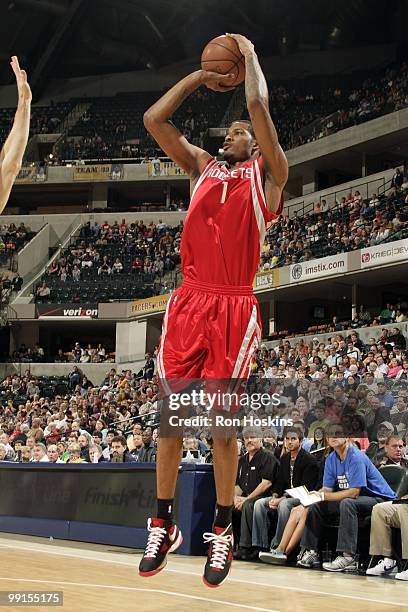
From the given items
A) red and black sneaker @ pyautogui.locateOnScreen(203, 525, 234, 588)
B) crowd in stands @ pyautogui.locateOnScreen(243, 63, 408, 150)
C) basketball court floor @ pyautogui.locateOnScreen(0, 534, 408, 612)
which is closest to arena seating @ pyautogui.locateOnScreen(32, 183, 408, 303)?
crowd in stands @ pyautogui.locateOnScreen(243, 63, 408, 150)

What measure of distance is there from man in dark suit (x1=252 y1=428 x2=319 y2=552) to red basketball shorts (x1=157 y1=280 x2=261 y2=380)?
4.32m

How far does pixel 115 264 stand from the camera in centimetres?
3275

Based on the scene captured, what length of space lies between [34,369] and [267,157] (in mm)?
27827

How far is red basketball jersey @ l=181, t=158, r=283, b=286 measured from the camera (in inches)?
173

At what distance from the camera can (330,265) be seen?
2409 centimetres

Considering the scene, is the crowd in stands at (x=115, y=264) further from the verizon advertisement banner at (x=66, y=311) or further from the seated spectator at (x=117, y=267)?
the verizon advertisement banner at (x=66, y=311)

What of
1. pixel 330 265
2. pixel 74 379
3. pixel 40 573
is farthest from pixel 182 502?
pixel 74 379

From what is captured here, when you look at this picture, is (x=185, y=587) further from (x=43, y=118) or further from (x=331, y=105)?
(x=43, y=118)

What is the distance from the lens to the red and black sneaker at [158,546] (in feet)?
13.8

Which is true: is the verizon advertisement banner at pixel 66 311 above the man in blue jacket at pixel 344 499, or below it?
above

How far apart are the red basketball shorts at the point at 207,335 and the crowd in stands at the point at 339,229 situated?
18223 millimetres

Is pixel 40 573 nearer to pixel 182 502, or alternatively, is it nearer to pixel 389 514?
pixel 182 502

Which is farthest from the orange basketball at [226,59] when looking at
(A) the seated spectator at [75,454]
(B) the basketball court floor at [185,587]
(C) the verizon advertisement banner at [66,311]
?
(C) the verizon advertisement banner at [66,311]

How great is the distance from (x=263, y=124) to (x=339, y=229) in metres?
21.1
